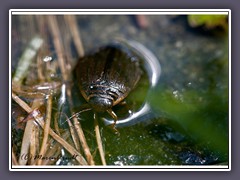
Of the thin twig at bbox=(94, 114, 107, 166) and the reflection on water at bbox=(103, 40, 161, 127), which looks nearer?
the thin twig at bbox=(94, 114, 107, 166)

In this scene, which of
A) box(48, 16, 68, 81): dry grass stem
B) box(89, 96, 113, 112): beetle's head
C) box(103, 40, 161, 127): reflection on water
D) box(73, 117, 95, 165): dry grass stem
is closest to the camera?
box(73, 117, 95, 165): dry grass stem

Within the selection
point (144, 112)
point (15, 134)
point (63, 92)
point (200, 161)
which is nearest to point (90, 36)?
point (63, 92)

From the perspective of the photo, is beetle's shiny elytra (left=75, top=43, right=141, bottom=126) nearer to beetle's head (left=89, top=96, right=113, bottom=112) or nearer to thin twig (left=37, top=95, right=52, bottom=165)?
beetle's head (left=89, top=96, right=113, bottom=112)

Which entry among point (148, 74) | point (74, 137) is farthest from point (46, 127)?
point (148, 74)

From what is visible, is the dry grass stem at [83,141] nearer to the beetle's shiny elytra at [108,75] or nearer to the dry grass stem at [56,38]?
the beetle's shiny elytra at [108,75]

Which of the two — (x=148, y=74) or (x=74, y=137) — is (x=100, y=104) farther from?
(x=148, y=74)

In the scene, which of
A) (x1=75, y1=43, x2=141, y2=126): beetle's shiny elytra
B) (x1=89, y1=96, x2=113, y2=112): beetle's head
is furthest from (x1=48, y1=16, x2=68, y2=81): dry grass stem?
(x1=89, y1=96, x2=113, y2=112): beetle's head

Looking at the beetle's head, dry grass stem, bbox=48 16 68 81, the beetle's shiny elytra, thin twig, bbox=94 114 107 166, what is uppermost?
dry grass stem, bbox=48 16 68 81

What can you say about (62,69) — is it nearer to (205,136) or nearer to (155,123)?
(155,123)
